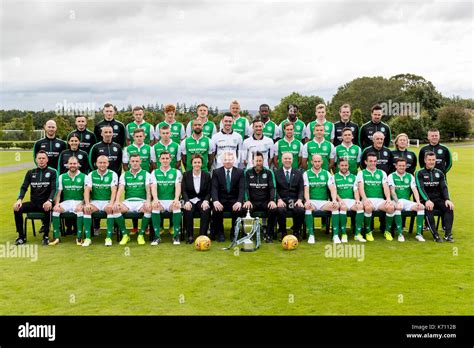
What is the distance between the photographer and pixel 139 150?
29.3 ft

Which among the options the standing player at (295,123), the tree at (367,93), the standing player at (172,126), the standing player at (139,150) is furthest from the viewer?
the tree at (367,93)

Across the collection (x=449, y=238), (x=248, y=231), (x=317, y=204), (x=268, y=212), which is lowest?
(x=449, y=238)

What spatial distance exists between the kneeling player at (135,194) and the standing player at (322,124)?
133 inches

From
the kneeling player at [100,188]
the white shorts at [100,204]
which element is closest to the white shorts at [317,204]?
the kneeling player at [100,188]

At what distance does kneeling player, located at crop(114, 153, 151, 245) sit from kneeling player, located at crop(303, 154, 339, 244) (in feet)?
8.69

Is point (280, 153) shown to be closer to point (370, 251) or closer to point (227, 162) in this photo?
point (227, 162)

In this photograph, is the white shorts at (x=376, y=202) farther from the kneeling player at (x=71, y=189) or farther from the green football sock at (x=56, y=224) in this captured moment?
the green football sock at (x=56, y=224)

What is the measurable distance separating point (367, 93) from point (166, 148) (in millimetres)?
80537

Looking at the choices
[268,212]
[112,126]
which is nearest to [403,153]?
[268,212]

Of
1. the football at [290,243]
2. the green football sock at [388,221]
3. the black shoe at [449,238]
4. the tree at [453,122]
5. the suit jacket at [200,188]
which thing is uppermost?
the tree at [453,122]

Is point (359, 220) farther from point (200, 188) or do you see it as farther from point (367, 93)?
point (367, 93)

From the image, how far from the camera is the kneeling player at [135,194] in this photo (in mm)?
8047

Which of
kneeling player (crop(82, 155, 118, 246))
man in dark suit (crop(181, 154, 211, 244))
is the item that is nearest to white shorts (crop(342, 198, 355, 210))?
man in dark suit (crop(181, 154, 211, 244))
